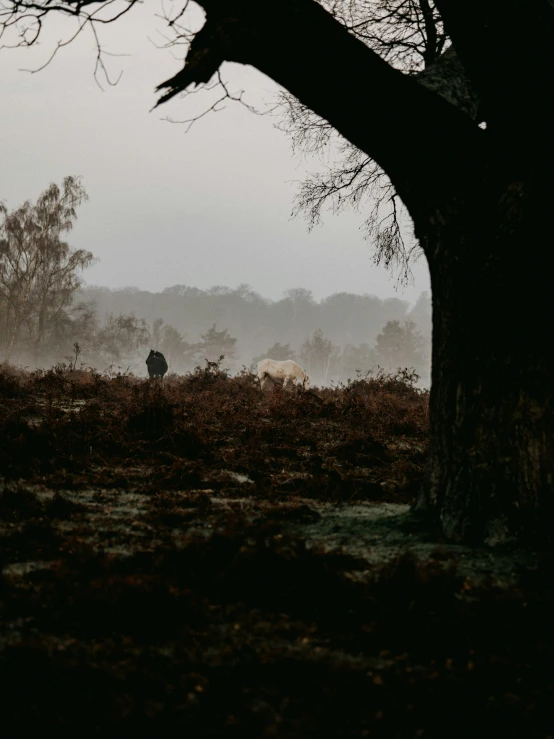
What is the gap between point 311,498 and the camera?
4.63 meters

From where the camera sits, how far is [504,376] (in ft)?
10.4

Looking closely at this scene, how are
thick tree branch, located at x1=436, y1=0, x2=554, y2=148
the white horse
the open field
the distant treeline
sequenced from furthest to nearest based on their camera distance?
the distant treeline
the white horse
thick tree branch, located at x1=436, y1=0, x2=554, y2=148
the open field

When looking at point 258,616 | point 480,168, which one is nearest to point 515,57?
point 480,168

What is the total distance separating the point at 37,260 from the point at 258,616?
129 ft

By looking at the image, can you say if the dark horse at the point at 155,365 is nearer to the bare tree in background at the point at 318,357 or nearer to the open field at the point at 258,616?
the open field at the point at 258,616

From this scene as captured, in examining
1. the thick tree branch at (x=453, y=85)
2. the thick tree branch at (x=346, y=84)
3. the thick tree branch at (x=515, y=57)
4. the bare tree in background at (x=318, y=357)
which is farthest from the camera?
the bare tree in background at (x=318, y=357)

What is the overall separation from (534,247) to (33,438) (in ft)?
17.1

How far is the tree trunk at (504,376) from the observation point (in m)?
3.14

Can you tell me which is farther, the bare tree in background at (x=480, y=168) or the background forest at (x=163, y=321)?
the background forest at (x=163, y=321)

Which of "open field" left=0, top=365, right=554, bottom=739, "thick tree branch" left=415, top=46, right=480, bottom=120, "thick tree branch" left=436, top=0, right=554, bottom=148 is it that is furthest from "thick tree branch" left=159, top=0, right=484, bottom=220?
"open field" left=0, top=365, right=554, bottom=739

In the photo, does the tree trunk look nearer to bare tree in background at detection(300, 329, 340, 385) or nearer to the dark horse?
the dark horse

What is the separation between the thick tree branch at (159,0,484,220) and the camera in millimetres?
3047

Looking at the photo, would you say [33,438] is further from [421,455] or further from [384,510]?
[421,455]

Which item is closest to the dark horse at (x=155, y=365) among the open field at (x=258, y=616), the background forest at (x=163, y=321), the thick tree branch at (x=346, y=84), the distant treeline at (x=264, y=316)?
the background forest at (x=163, y=321)
